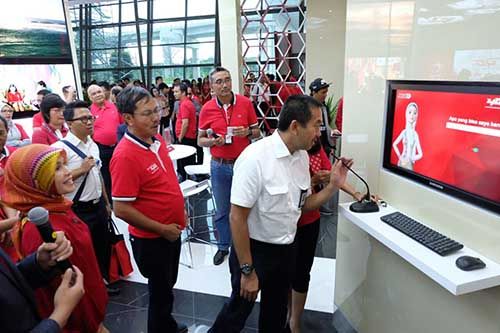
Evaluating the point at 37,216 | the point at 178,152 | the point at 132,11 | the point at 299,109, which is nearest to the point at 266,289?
the point at 299,109

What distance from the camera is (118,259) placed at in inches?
116

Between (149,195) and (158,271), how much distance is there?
43 centimetres

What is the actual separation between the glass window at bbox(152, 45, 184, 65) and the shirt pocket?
31.1 ft

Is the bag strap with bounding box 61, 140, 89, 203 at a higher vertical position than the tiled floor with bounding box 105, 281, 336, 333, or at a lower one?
higher

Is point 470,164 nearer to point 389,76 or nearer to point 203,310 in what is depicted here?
point 389,76

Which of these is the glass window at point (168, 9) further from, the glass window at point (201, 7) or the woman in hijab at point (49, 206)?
the woman in hijab at point (49, 206)

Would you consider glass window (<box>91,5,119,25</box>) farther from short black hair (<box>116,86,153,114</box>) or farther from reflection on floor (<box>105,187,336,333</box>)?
short black hair (<box>116,86,153,114</box>)

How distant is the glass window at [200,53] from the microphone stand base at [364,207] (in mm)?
8916

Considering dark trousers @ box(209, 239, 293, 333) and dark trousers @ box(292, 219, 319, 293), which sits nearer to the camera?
dark trousers @ box(209, 239, 293, 333)

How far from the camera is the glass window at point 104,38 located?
35.6ft

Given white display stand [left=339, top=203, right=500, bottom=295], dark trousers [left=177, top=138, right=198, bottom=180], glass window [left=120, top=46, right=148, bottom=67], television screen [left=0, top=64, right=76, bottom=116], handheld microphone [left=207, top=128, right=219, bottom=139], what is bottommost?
→ dark trousers [left=177, top=138, right=198, bottom=180]

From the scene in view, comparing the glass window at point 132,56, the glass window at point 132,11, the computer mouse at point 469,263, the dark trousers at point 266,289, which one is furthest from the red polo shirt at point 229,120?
the glass window at point 132,11

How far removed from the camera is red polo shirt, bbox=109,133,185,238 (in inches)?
66.7

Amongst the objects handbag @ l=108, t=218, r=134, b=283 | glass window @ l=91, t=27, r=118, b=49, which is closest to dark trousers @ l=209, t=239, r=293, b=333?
handbag @ l=108, t=218, r=134, b=283
